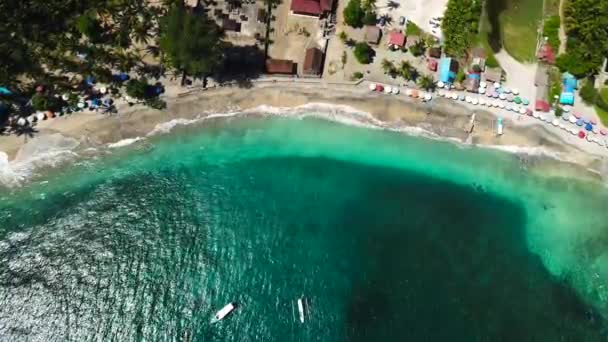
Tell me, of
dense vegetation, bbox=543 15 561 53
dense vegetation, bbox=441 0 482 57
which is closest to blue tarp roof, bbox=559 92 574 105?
dense vegetation, bbox=543 15 561 53

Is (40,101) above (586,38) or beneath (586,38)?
beneath

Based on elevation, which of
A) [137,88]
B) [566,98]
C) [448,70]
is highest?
[448,70]

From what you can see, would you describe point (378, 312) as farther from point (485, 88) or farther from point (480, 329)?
point (485, 88)

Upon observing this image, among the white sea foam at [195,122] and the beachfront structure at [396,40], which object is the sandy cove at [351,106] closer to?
the white sea foam at [195,122]

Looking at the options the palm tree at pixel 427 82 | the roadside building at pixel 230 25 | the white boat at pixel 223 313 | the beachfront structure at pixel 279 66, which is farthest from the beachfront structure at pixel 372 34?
the white boat at pixel 223 313

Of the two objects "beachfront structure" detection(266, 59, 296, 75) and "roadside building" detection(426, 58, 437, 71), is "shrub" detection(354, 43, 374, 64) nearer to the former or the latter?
"roadside building" detection(426, 58, 437, 71)

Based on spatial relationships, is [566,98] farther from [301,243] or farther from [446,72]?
[301,243]

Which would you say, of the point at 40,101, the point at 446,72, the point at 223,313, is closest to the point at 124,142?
the point at 40,101
